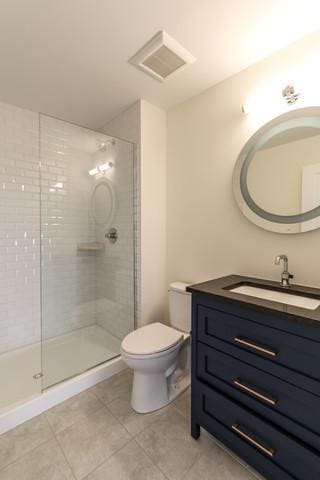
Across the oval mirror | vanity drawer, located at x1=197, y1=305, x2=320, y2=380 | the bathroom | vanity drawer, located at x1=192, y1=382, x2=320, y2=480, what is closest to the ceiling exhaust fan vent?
the bathroom

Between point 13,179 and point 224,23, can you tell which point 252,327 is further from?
point 13,179

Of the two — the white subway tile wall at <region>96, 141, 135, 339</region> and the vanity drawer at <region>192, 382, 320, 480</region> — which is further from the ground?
the white subway tile wall at <region>96, 141, 135, 339</region>

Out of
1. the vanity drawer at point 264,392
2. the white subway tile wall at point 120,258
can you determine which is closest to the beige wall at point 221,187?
the white subway tile wall at point 120,258

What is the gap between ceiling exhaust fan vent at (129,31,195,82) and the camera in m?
1.37

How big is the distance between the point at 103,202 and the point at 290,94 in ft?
5.66

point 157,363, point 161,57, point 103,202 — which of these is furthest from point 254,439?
point 161,57

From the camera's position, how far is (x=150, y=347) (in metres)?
1.50

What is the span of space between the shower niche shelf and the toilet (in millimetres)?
1017

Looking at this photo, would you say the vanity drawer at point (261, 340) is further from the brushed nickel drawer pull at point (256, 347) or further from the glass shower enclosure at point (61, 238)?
the glass shower enclosure at point (61, 238)

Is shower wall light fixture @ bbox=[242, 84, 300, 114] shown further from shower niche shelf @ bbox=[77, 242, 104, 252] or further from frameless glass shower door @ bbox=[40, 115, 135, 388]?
shower niche shelf @ bbox=[77, 242, 104, 252]

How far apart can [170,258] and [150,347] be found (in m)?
0.90

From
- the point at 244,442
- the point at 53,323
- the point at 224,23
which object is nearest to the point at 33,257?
the point at 53,323

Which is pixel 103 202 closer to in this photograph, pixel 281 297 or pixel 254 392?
pixel 281 297

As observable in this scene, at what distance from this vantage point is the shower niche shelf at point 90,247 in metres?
2.35
